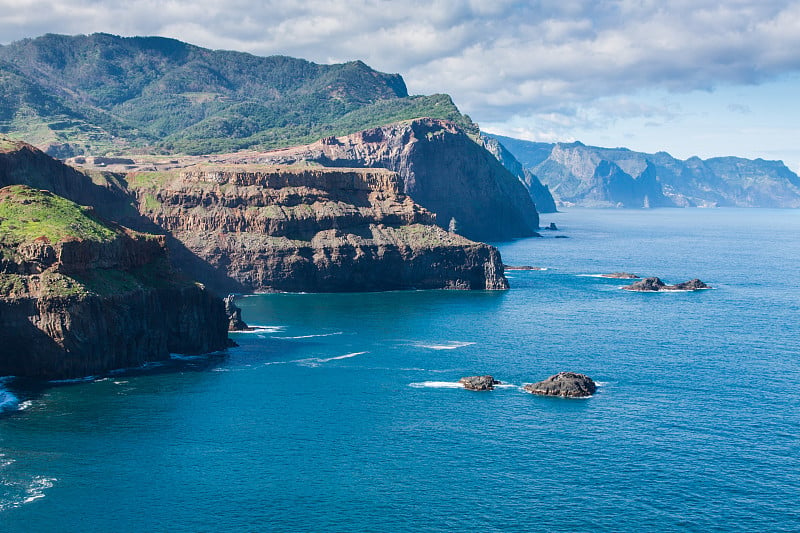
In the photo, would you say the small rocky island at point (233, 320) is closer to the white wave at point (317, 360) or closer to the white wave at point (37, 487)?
the white wave at point (317, 360)

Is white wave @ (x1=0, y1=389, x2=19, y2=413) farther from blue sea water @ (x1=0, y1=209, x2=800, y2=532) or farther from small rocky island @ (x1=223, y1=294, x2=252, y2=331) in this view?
small rocky island @ (x1=223, y1=294, x2=252, y2=331)

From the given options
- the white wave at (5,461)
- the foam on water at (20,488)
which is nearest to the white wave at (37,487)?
the foam on water at (20,488)

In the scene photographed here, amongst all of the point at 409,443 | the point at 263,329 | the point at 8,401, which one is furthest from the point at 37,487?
the point at 263,329

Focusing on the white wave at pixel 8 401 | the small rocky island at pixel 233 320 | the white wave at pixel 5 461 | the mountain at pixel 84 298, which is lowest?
the white wave at pixel 5 461

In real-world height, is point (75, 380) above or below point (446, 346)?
above

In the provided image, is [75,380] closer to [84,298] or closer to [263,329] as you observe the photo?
[84,298]

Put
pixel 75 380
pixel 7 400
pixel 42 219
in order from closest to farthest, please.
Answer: pixel 7 400 < pixel 75 380 < pixel 42 219

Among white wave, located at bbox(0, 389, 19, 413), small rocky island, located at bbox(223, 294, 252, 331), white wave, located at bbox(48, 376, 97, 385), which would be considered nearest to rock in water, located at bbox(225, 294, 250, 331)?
small rocky island, located at bbox(223, 294, 252, 331)
